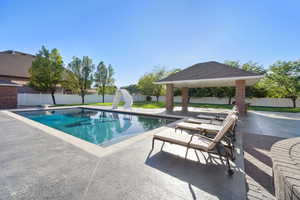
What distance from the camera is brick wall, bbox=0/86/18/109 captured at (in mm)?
13125

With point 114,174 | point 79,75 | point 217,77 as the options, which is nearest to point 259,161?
point 114,174

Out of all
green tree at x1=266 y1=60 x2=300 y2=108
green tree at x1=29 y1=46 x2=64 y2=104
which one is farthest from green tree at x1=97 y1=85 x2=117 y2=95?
green tree at x1=266 y1=60 x2=300 y2=108

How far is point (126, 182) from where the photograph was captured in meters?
2.10

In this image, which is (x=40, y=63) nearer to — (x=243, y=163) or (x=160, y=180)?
(x=160, y=180)

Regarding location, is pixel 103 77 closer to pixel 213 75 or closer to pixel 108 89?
pixel 108 89

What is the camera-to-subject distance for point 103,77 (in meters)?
24.7

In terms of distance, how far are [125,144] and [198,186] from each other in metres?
2.34

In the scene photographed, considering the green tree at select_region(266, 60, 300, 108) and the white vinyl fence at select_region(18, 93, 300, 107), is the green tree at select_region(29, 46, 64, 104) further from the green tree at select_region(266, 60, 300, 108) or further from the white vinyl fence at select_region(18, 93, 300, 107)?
the green tree at select_region(266, 60, 300, 108)

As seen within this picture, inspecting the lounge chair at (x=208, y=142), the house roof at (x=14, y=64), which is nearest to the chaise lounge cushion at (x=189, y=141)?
the lounge chair at (x=208, y=142)

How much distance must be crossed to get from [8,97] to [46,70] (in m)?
5.11

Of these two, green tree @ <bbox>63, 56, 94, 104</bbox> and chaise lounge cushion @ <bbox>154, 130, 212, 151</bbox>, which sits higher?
green tree @ <bbox>63, 56, 94, 104</bbox>

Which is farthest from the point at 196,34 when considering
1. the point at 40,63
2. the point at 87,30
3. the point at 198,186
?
the point at 40,63

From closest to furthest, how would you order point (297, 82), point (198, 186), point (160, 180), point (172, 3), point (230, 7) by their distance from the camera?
point (198, 186), point (160, 180), point (230, 7), point (172, 3), point (297, 82)

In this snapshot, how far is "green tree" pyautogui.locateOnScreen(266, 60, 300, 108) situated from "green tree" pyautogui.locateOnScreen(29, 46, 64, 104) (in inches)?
1249
